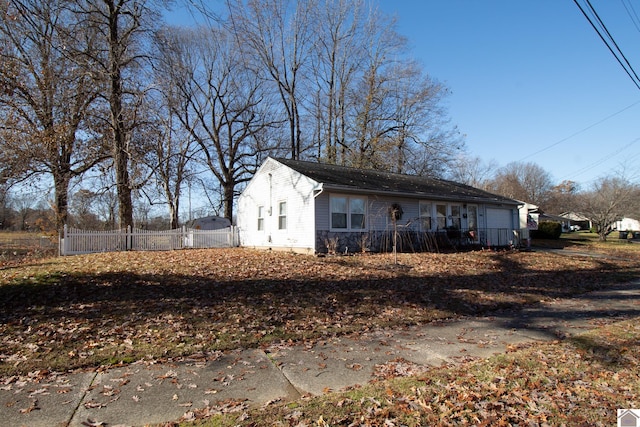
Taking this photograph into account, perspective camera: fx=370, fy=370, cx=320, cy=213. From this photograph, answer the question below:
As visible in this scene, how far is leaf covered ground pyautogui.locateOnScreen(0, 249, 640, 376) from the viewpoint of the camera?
5117mm

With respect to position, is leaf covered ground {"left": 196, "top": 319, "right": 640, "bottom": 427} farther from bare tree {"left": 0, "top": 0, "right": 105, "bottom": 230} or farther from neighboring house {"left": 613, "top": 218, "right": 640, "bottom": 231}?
neighboring house {"left": 613, "top": 218, "right": 640, "bottom": 231}

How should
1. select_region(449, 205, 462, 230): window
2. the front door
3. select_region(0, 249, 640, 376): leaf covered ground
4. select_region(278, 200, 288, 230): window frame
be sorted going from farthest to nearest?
the front door, select_region(449, 205, 462, 230): window, select_region(278, 200, 288, 230): window frame, select_region(0, 249, 640, 376): leaf covered ground

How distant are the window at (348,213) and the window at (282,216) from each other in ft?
8.14

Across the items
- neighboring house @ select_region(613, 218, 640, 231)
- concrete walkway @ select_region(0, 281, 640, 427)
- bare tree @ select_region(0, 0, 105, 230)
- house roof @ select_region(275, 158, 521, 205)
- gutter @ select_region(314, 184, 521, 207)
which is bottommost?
concrete walkway @ select_region(0, 281, 640, 427)

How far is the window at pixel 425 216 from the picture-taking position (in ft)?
58.9

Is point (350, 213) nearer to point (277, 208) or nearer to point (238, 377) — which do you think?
point (277, 208)

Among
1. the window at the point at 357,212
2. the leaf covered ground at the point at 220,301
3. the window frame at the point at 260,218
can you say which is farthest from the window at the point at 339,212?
the window frame at the point at 260,218

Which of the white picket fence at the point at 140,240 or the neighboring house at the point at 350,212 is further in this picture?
the white picket fence at the point at 140,240

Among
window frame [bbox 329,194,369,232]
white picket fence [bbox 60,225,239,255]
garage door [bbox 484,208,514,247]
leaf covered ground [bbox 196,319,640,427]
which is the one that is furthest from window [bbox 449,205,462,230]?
leaf covered ground [bbox 196,319,640,427]

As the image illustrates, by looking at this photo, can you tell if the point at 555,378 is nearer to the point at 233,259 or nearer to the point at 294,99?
the point at 233,259

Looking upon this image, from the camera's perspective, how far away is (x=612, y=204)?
30.8 meters

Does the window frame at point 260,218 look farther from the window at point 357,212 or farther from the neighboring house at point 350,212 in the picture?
the window at point 357,212

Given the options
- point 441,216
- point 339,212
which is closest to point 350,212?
point 339,212

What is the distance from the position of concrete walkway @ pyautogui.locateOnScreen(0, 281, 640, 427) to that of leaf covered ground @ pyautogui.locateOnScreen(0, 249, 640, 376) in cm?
43
